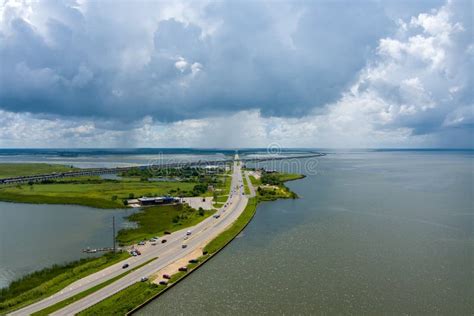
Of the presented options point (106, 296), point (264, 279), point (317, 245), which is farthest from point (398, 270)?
point (106, 296)

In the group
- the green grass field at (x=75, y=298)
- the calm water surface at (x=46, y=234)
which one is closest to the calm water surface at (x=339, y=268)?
the green grass field at (x=75, y=298)

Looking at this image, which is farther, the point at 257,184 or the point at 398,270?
the point at 257,184

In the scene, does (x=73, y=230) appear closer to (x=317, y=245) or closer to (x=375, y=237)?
(x=317, y=245)

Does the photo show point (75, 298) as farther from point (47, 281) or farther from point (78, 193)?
point (78, 193)

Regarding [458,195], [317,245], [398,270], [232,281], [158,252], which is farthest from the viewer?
[458,195]

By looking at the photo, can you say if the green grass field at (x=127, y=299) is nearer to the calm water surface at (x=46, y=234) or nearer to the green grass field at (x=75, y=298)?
the green grass field at (x=75, y=298)

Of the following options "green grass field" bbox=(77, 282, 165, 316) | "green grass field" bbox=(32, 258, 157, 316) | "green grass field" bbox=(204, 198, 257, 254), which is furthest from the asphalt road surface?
"green grass field" bbox=(204, 198, 257, 254)
